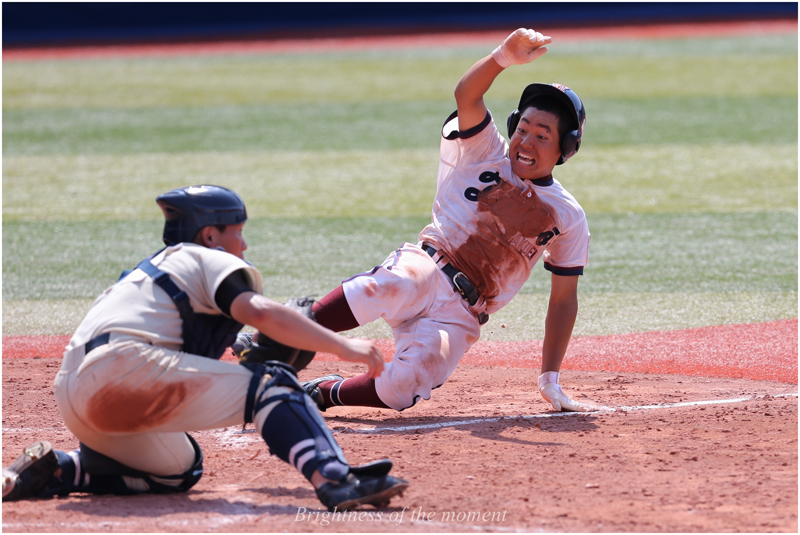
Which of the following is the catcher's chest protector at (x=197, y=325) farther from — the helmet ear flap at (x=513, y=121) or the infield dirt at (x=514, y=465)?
the helmet ear flap at (x=513, y=121)

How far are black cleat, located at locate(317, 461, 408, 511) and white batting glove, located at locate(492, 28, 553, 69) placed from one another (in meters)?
2.06

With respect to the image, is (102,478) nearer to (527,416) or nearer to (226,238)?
(226,238)

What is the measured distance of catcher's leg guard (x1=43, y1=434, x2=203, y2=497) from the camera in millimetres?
3311

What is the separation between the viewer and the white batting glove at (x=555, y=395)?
4490 mm

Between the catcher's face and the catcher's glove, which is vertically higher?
the catcher's face

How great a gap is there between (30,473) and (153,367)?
652 millimetres

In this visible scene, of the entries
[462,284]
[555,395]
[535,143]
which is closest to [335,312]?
[462,284]

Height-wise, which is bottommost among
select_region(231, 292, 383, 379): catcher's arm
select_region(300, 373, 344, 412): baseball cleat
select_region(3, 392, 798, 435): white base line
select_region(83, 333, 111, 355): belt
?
select_region(3, 392, 798, 435): white base line

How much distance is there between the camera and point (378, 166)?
41.1ft

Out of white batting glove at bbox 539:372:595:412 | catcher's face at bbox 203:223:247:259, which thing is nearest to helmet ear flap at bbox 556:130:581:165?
white batting glove at bbox 539:372:595:412

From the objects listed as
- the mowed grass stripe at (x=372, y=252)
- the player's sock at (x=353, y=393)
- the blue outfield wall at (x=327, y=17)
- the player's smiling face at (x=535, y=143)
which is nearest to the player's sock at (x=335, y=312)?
the player's sock at (x=353, y=393)

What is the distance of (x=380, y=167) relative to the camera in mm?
12469

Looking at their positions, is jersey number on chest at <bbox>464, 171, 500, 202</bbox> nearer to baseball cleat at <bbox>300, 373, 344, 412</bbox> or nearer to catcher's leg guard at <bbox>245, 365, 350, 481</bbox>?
baseball cleat at <bbox>300, 373, 344, 412</bbox>

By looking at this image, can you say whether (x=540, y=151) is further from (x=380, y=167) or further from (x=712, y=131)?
(x=712, y=131)
